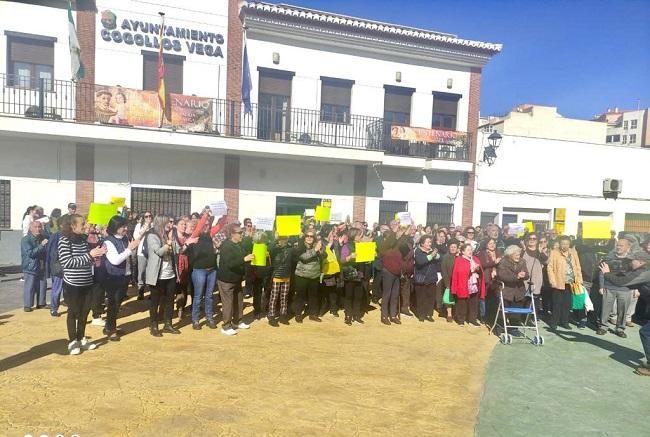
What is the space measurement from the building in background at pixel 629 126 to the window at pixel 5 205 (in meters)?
59.2

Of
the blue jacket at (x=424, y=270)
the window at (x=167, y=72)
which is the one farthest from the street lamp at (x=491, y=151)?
the window at (x=167, y=72)

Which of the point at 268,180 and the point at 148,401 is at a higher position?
the point at 268,180

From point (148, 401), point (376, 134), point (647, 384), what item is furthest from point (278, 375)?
point (376, 134)

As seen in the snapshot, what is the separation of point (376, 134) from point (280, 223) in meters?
10.1

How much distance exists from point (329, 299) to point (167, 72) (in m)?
10.6

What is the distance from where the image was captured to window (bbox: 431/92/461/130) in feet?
59.1

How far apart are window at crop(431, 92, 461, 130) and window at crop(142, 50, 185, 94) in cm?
1004

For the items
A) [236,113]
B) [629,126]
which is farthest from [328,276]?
[629,126]

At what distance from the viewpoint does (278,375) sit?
17.8ft

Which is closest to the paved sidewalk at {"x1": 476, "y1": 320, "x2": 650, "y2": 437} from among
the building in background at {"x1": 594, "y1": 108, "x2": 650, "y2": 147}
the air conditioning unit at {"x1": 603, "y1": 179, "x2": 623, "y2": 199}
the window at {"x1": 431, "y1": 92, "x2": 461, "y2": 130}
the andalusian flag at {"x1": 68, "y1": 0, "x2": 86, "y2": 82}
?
the window at {"x1": 431, "y1": 92, "x2": 461, "y2": 130}

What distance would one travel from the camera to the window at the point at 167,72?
47.8 ft

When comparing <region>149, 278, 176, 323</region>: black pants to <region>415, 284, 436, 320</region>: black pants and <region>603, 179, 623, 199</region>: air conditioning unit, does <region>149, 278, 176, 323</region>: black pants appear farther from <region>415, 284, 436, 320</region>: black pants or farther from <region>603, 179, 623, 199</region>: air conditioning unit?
<region>603, 179, 623, 199</region>: air conditioning unit

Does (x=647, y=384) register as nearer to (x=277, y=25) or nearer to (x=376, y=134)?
(x=376, y=134)

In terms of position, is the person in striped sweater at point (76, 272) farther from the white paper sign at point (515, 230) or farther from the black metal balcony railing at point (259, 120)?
the black metal balcony railing at point (259, 120)
